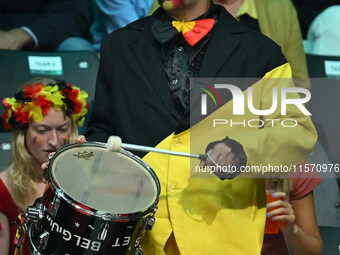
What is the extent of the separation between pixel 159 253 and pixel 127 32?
0.91 metres

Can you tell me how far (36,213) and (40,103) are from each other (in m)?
1.37

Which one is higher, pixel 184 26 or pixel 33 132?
pixel 184 26

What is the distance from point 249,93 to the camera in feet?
9.38

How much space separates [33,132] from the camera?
396 centimetres

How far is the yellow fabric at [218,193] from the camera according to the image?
2738 millimetres

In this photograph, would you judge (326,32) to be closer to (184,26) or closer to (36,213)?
(184,26)

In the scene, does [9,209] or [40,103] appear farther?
[40,103]

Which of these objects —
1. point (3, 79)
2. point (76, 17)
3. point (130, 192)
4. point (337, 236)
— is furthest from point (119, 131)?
point (76, 17)

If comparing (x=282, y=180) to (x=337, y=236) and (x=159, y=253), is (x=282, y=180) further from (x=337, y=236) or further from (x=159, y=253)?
(x=159, y=253)

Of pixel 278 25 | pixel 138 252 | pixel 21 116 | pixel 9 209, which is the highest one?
pixel 138 252

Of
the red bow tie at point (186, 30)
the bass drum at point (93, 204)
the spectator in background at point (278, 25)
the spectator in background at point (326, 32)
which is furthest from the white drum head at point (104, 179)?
the spectator in background at point (326, 32)

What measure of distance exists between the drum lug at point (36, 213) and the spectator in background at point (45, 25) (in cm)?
221

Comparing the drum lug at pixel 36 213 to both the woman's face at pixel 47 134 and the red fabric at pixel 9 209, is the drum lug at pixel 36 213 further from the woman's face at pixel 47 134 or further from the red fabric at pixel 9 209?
the woman's face at pixel 47 134

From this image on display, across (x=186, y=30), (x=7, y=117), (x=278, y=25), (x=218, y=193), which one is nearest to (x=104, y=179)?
(x=218, y=193)
